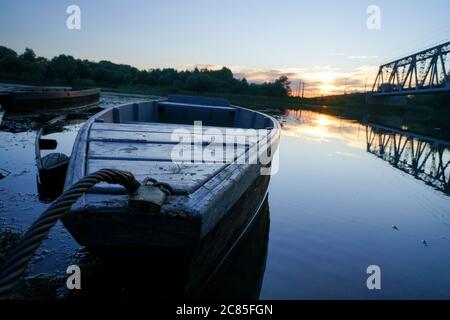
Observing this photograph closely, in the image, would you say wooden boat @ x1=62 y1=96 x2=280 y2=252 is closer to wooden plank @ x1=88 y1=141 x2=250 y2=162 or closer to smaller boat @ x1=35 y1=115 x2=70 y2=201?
wooden plank @ x1=88 y1=141 x2=250 y2=162

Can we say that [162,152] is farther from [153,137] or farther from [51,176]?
[51,176]

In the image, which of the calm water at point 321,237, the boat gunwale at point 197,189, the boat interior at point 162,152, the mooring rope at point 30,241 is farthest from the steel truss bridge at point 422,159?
the mooring rope at point 30,241

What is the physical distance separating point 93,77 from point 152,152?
75.5m

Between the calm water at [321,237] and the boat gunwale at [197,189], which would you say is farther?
the calm water at [321,237]

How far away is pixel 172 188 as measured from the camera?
6.31 ft

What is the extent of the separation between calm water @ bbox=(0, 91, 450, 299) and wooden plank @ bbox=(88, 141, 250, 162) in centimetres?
107

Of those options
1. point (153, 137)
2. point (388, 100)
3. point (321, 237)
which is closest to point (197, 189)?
point (153, 137)

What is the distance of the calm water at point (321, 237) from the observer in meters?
3.12

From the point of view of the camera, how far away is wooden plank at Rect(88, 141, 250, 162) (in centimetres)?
277

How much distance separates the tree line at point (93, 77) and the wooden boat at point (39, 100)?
4578 cm

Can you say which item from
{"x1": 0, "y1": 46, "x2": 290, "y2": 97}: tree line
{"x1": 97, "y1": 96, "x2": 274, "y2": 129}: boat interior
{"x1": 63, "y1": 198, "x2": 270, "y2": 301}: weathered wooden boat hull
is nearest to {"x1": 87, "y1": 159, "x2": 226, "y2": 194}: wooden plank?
{"x1": 63, "y1": 198, "x2": 270, "y2": 301}: weathered wooden boat hull

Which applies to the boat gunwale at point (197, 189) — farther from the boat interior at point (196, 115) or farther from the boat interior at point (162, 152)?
the boat interior at point (196, 115)

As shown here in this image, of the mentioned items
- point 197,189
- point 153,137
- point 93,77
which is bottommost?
point 197,189
